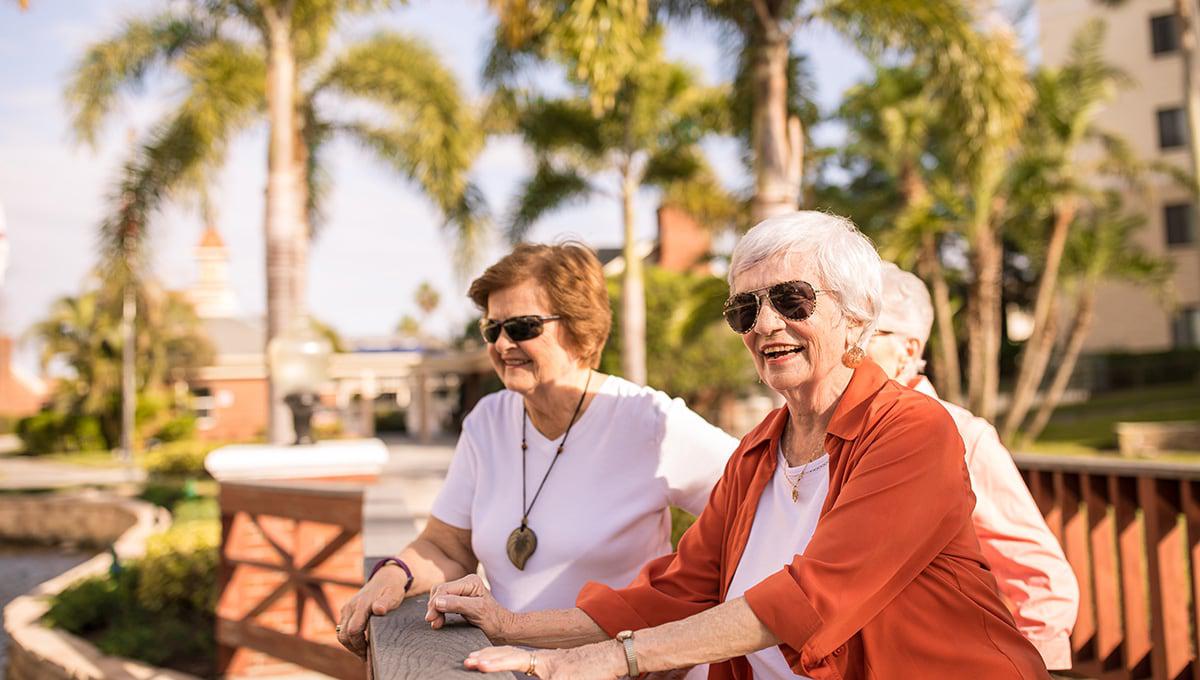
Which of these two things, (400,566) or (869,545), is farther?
(400,566)

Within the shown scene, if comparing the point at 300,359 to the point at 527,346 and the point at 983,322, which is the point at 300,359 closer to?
the point at 527,346

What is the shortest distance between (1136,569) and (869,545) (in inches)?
106

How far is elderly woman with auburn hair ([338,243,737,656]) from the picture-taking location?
2.69 meters

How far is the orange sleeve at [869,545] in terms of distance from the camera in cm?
169

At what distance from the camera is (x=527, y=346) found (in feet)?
8.99

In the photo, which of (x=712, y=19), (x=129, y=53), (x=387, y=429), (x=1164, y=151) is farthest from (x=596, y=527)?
(x=387, y=429)

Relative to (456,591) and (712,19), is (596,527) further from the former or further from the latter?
(712,19)

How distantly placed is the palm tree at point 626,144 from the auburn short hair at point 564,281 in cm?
1437

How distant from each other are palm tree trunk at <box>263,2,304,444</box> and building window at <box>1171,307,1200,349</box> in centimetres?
2926

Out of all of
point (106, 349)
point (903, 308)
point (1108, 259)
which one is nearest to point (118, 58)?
point (903, 308)

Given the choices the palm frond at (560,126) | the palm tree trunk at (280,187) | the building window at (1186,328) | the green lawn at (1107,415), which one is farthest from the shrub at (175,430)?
the building window at (1186,328)

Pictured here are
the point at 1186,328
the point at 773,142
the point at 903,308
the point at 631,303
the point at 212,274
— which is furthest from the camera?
the point at 212,274

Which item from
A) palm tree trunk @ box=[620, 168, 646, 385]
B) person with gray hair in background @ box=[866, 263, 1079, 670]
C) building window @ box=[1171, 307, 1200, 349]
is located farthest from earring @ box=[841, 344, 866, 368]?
building window @ box=[1171, 307, 1200, 349]

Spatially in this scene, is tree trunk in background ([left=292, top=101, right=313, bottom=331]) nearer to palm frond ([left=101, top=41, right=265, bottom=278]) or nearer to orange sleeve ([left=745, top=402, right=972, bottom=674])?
palm frond ([left=101, top=41, right=265, bottom=278])
